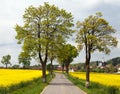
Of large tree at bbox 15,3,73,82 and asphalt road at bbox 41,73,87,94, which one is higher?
large tree at bbox 15,3,73,82

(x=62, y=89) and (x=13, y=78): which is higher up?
(x=13, y=78)

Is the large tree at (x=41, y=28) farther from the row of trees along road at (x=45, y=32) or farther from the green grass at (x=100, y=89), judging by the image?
the green grass at (x=100, y=89)

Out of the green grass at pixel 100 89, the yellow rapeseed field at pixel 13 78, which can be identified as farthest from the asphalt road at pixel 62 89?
the yellow rapeseed field at pixel 13 78

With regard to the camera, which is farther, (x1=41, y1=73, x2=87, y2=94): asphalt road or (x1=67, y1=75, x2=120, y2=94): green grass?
(x1=41, y1=73, x2=87, y2=94): asphalt road

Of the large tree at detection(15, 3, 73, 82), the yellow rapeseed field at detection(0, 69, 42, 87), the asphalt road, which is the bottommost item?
the asphalt road

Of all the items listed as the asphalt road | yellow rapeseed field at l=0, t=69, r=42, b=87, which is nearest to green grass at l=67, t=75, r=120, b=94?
the asphalt road

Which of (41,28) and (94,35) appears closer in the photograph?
(94,35)

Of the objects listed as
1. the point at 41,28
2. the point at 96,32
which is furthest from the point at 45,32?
the point at 96,32

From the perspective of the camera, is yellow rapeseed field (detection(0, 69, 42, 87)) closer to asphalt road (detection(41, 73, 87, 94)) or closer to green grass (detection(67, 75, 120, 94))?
asphalt road (detection(41, 73, 87, 94))

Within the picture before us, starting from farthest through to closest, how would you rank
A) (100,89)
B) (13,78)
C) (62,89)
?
1. (13,78)
2. (62,89)
3. (100,89)

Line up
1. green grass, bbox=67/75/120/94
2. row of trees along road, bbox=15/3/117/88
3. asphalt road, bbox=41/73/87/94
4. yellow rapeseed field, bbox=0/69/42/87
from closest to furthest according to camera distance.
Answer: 1. green grass, bbox=67/75/120/94
2. asphalt road, bbox=41/73/87/94
3. yellow rapeseed field, bbox=0/69/42/87
4. row of trees along road, bbox=15/3/117/88

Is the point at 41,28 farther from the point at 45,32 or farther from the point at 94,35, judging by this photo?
the point at 94,35

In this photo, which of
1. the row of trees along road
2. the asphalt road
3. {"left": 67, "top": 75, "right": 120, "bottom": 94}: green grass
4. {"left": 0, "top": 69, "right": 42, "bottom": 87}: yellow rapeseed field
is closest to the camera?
{"left": 67, "top": 75, "right": 120, "bottom": 94}: green grass

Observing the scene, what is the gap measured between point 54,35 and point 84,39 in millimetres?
19315
